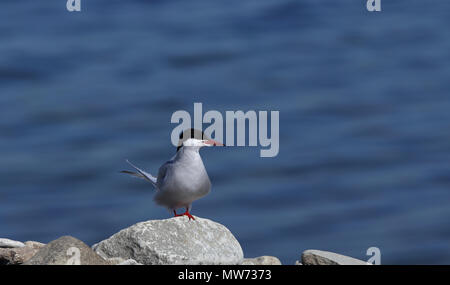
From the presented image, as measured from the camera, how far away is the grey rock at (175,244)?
379 inches

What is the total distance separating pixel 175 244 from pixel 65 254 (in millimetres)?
1139

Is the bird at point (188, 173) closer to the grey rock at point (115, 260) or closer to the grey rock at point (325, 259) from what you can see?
the grey rock at point (115, 260)

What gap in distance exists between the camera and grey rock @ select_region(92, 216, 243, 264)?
Result: 31.6ft

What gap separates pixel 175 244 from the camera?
9.67 m

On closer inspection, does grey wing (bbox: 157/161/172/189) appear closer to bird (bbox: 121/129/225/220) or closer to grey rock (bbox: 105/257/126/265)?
bird (bbox: 121/129/225/220)

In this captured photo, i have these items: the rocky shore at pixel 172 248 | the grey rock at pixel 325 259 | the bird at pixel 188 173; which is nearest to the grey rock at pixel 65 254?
the rocky shore at pixel 172 248

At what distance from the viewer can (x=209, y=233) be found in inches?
388

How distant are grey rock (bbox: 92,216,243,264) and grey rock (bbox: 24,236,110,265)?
571 mm

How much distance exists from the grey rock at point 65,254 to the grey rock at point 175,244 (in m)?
0.57

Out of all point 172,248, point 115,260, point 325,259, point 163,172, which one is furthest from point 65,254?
point 325,259

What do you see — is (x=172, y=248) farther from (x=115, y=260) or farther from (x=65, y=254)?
(x=65, y=254)
